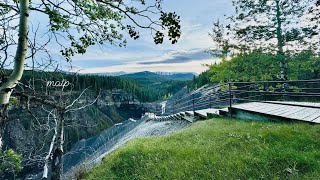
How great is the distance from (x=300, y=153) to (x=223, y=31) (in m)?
21.4

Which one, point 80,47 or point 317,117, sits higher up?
point 80,47

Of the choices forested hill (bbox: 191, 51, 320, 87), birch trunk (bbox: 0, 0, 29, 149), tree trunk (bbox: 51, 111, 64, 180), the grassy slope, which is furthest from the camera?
forested hill (bbox: 191, 51, 320, 87)

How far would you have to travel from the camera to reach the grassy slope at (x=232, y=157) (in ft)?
20.8

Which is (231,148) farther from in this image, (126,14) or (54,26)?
(54,26)

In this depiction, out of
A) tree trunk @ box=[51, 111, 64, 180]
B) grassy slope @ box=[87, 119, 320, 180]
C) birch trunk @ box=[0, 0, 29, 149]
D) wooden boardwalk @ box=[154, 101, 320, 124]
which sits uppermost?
birch trunk @ box=[0, 0, 29, 149]

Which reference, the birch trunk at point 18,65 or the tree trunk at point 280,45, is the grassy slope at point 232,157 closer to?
the birch trunk at point 18,65

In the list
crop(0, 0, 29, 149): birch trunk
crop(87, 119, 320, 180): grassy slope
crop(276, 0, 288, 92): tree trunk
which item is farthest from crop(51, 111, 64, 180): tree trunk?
crop(276, 0, 288, 92): tree trunk

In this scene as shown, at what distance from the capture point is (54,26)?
4.78 m

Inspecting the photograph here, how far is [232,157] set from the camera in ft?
23.5

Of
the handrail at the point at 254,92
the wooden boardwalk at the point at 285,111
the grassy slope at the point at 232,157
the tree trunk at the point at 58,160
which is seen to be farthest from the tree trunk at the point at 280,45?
the tree trunk at the point at 58,160

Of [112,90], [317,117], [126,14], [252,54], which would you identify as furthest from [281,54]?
[112,90]

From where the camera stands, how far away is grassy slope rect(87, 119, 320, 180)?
633 cm

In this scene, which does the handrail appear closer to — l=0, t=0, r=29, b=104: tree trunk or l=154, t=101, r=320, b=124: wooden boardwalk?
l=154, t=101, r=320, b=124: wooden boardwalk

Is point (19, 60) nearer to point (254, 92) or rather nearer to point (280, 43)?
point (254, 92)
